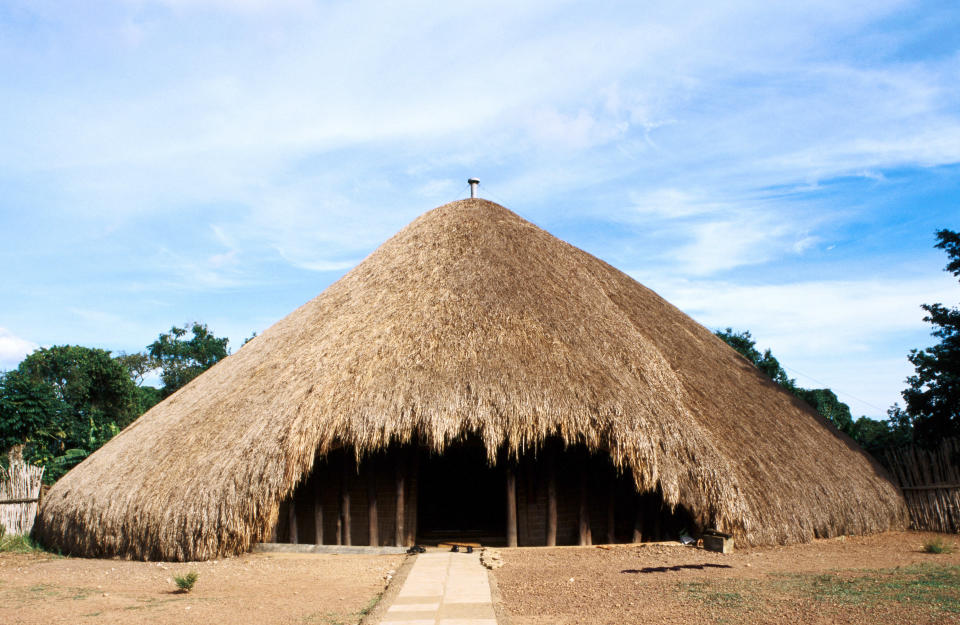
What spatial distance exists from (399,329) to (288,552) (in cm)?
393

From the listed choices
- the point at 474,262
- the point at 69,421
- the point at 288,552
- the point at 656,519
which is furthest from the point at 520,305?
the point at 69,421

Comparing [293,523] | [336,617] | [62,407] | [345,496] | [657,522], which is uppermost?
[62,407]

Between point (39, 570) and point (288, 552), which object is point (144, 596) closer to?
point (288, 552)

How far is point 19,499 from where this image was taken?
13484mm

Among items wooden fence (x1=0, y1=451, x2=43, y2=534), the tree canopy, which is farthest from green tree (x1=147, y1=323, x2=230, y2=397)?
wooden fence (x1=0, y1=451, x2=43, y2=534)

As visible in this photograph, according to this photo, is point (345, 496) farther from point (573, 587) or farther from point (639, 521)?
point (639, 521)

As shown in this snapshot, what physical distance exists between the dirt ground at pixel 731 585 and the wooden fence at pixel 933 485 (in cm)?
240

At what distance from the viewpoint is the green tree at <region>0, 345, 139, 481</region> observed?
17.5m

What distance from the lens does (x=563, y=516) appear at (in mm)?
11289

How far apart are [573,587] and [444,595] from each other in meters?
1.53

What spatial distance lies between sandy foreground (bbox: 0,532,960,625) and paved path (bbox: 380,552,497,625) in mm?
272

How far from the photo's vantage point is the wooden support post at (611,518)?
35.1 feet

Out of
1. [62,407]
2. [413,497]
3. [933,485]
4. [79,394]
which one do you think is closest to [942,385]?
[933,485]

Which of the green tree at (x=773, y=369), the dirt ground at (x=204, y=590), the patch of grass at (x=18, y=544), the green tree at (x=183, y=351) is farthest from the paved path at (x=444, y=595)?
the green tree at (x=183, y=351)
